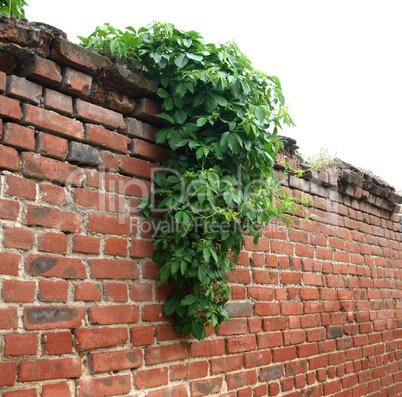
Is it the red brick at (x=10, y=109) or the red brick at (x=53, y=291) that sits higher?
the red brick at (x=10, y=109)

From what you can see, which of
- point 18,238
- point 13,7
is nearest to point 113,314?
point 18,238

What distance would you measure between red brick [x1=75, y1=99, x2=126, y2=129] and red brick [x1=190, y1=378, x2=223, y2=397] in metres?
1.31

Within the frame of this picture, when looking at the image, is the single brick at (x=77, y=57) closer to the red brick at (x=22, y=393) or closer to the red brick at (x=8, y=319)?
the red brick at (x=8, y=319)

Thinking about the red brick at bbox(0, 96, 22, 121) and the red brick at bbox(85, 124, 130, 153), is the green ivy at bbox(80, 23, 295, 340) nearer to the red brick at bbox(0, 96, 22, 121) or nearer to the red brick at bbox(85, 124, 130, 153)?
the red brick at bbox(85, 124, 130, 153)

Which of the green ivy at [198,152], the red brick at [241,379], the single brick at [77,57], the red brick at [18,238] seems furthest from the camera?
the red brick at [241,379]

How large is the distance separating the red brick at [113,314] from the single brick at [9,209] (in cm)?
50

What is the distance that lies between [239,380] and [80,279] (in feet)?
3.77

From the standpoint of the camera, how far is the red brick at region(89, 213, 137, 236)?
1.92 m

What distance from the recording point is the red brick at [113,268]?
74.0 inches

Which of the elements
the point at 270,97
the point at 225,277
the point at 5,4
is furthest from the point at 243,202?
the point at 5,4

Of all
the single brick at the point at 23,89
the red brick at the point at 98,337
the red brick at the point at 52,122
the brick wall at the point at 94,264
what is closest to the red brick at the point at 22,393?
the brick wall at the point at 94,264

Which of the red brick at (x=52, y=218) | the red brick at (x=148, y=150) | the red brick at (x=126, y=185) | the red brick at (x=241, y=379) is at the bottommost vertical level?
the red brick at (x=241, y=379)

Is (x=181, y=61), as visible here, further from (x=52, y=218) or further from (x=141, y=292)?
(x=141, y=292)

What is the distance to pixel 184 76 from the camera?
2.05m
